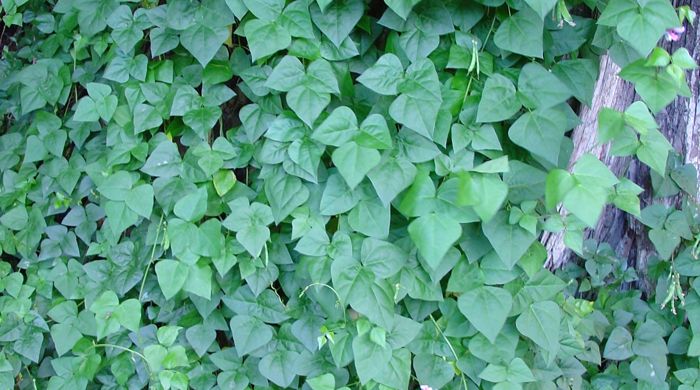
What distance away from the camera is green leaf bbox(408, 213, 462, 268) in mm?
1673

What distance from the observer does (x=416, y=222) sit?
1709mm

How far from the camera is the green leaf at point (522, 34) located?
1.68 meters

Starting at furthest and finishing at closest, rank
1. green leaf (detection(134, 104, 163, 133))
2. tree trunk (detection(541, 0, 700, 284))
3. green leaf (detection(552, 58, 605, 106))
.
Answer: tree trunk (detection(541, 0, 700, 284)) → green leaf (detection(134, 104, 163, 133)) → green leaf (detection(552, 58, 605, 106))

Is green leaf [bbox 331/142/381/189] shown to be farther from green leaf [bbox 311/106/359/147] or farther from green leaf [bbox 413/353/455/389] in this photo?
green leaf [bbox 413/353/455/389]

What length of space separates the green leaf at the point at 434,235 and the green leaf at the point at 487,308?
229mm

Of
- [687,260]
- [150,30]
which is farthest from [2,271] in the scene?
[687,260]

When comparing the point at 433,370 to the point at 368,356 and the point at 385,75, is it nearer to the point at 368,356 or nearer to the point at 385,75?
the point at 368,356

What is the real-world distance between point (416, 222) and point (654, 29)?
0.71 m

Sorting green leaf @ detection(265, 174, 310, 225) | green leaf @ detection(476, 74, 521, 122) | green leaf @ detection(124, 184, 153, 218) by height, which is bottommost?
green leaf @ detection(124, 184, 153, 218)

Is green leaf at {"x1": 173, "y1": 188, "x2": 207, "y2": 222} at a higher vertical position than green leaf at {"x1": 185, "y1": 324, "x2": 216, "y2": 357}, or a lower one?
higher

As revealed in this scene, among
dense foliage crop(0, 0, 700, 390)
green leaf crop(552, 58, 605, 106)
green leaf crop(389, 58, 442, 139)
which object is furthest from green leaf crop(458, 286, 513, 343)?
green leaf crop(552, 58, 605, 106)

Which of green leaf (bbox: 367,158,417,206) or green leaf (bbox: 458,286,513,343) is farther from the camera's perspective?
green leaf (bbox: 458,286,513,343)

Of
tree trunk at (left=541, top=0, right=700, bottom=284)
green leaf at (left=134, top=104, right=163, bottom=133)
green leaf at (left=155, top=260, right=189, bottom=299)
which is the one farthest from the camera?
tree trunk at (left=541, top=0, right=700, bottom=284)

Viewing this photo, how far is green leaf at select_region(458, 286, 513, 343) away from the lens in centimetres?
183
